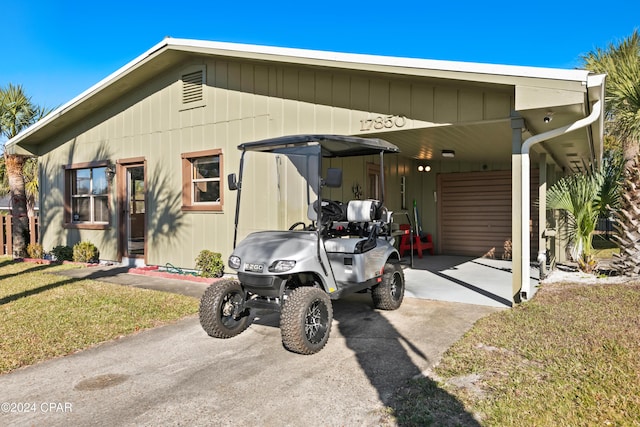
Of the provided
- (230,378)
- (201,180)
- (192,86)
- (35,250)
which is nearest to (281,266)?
(230,378)

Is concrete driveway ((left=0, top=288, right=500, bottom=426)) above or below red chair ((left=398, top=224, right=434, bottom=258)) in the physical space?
below

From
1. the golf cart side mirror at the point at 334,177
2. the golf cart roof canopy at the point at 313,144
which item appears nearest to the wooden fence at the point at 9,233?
the golf cart roof canopy at the point at 313,144

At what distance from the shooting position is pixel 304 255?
13.2ft

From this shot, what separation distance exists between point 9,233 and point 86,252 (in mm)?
3703

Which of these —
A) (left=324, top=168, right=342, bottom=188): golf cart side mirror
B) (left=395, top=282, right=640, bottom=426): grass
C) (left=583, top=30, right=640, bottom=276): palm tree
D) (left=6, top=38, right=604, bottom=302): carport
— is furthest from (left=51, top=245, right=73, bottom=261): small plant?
(left=583, top=30, right=640, bottom=276): palm tree

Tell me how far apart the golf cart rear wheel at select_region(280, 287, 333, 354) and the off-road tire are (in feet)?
4.53

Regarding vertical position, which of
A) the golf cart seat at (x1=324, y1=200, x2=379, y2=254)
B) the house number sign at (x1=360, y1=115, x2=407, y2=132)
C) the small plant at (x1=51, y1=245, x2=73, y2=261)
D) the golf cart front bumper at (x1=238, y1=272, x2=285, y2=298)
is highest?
the house number sign at (x1=360, y1=115, x2=407, y2=132)

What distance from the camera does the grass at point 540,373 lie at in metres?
2.66

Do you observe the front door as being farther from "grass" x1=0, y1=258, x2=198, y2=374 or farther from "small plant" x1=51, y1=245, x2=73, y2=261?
"grass" x1=0, y1=258, x2=198, y2=374

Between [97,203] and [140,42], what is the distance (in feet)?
20.9

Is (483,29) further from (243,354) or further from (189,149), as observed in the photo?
(243,354)

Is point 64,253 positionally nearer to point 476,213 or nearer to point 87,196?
point 87,196

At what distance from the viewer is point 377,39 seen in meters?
15.5

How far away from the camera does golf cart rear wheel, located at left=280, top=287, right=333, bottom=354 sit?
12.1ft
